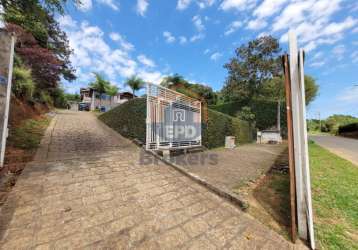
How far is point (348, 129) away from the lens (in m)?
20.8

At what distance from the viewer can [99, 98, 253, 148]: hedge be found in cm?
656

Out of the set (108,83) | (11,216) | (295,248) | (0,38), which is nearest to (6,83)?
(0,38)

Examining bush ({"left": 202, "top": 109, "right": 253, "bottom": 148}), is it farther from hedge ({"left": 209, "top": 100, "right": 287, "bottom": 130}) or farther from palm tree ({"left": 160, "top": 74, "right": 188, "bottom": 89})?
palm tree ({"left": 160, "top": 74, "right": 188, "bottom": 89})

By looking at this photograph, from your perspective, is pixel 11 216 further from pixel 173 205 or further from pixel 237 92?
pixel 237 92

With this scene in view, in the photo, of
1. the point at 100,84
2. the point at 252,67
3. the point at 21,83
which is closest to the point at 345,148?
the point at 252,67

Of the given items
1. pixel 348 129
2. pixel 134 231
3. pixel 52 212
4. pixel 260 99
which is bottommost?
pixel 134 231

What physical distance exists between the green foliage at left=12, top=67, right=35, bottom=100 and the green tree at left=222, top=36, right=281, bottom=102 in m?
16.6

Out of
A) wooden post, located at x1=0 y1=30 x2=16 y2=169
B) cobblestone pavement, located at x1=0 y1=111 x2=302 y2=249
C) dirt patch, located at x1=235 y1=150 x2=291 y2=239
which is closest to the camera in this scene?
cobblestone pavement, located at x1=0 y1=111 x2=302 y2=249

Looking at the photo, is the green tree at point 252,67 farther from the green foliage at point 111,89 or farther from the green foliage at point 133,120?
the green foliage at point 111,89

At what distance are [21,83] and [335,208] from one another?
497 inches

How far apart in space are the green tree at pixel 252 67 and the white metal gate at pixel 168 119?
40.3 ft

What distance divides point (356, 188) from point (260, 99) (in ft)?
48.6

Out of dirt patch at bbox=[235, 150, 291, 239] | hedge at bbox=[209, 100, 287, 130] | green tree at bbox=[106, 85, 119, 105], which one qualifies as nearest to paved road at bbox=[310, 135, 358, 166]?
hedge at bbox=[209, 100, 287, 130]

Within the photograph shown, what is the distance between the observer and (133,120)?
23.0 feet
